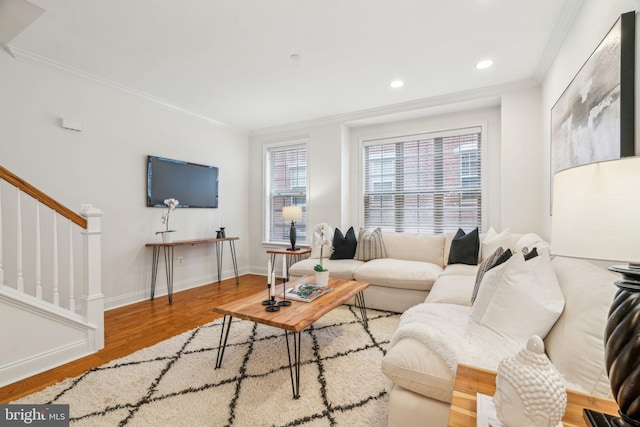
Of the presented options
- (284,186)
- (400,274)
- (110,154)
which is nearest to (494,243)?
(400,274)

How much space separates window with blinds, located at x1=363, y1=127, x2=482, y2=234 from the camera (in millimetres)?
3861

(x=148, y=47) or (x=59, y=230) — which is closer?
(x=148, y=47)

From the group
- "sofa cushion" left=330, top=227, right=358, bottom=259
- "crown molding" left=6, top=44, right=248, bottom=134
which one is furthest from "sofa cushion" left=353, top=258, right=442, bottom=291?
"crown molding" left=6, top=44, right=248, bottom=134

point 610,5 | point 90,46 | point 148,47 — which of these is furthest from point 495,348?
point 90,46

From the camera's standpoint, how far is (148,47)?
100 inches

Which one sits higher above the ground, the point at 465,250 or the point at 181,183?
the point at 181,183

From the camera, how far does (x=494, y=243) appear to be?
9.78 ft

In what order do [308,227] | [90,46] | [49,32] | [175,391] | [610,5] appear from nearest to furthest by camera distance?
[610,5]
[175,391]
[49,32]
[90,46]
[308,227]

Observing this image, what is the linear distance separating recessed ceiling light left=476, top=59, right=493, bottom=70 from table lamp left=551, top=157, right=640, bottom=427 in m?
2.66

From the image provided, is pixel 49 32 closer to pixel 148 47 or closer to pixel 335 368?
pixel 148 47

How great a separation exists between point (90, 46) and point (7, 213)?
1.69m

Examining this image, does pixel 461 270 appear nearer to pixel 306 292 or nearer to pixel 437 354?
pixel 306 292

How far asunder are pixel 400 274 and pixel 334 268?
79cm

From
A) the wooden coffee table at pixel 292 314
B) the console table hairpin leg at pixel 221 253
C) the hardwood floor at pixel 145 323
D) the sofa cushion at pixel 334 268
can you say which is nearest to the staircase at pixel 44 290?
the hardwood floor at pixel 145 323
